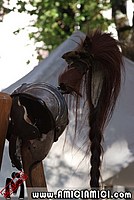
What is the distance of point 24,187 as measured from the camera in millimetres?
Answer: 1354

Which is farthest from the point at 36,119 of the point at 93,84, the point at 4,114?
the point at 93,84

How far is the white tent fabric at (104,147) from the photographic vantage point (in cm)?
237

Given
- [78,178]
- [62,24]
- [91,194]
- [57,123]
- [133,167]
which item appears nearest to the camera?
[57,123]

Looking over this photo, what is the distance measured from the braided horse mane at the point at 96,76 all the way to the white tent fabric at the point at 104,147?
76cm

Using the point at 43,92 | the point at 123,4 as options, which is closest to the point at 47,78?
the point at 43,92

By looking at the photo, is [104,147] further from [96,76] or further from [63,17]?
[63,17]

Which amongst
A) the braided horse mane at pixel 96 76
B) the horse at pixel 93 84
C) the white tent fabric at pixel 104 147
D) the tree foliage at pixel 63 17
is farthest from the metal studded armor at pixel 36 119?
the tree foliage at pixel 63 17

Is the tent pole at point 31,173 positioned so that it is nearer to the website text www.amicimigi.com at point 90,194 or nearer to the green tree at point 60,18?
the website text www.amicimigi.com at point 90,194

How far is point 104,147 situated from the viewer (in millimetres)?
2521

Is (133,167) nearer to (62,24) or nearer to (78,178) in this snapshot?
(78,178)

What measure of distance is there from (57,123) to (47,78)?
1.11 metres

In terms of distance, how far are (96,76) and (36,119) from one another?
28 cm

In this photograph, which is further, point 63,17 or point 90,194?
point 63,17

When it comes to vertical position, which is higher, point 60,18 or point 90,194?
point 60,18
